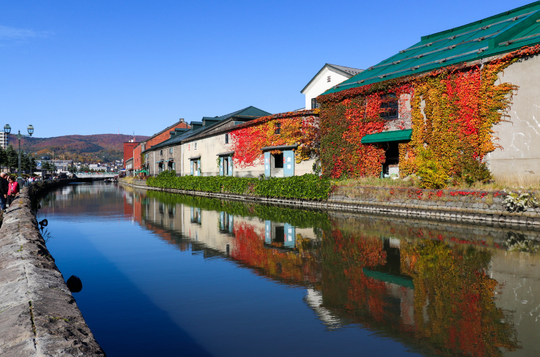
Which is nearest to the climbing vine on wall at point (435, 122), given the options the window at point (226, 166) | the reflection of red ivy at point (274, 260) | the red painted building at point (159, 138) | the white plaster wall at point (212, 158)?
the white plaster wall at point (212, 158)

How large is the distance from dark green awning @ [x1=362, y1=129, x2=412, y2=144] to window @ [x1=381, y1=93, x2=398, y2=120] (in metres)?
1.01

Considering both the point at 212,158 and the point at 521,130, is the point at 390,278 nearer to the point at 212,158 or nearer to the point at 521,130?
the point at 521,130

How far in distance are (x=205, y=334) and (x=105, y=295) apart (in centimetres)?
262

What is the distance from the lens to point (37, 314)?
3.75 metres

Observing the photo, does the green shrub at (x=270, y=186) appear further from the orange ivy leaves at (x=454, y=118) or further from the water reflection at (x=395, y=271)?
the water reflection at (x=395, y=271)

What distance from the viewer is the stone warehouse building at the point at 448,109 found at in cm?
1747

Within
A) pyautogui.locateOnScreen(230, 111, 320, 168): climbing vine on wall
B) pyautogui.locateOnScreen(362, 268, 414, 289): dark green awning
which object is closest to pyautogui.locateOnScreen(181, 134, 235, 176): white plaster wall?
pyautogui.locateOnScreen(230, 111, 320, 168): climbing vine on wall

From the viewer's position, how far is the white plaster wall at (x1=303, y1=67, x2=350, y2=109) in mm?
39125

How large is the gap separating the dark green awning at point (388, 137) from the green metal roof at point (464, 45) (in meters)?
3.29

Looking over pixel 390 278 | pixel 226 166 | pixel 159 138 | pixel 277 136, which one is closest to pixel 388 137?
pixel 277 136

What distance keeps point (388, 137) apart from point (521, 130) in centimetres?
676

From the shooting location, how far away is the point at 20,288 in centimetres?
455

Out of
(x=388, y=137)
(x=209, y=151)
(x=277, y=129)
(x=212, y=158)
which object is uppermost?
(x=277, y=129)

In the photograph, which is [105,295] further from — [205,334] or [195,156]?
[195,156]
